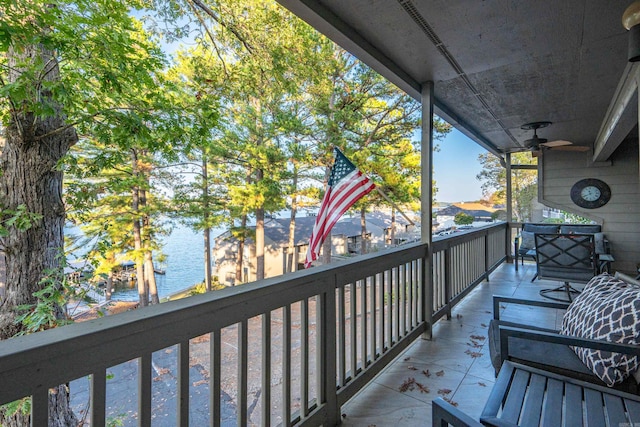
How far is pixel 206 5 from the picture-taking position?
5555mm

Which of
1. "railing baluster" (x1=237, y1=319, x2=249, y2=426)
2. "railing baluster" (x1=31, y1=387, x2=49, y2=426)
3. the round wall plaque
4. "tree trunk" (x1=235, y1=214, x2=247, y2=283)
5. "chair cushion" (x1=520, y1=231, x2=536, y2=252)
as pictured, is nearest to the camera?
"railing baluster" (x1=31, y1=387, x2=49, y2=426)

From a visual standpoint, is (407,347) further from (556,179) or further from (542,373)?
(556,179)

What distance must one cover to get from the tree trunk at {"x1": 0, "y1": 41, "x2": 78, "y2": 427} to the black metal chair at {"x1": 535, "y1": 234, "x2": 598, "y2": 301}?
6.29 m

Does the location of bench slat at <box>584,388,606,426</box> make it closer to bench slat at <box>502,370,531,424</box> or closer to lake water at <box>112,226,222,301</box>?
bench slat at <box>502,370,531,424</box>

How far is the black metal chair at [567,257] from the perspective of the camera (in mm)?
4250

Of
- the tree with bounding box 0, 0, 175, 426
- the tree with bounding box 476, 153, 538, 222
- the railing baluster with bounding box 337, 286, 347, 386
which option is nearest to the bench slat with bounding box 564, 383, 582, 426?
the railing baluster with bounding box 337, 286, 347, 386

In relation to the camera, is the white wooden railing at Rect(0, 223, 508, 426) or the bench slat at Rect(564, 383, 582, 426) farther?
the bench slat at Rect(564, 383, 582, 426)

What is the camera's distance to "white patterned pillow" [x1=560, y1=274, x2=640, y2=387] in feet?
5.15

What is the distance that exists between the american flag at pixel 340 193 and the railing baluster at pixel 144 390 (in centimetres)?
230

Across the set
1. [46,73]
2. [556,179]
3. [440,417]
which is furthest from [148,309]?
[556,179]

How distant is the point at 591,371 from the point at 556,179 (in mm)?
7184

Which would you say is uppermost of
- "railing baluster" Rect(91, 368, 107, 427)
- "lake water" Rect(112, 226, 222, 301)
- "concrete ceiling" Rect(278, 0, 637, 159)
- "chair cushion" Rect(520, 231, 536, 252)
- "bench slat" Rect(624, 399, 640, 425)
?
"concrete ceiling" Rect(278, 0, 637, 159)

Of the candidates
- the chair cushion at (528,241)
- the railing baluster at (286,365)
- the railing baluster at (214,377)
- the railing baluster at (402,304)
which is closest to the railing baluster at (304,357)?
the railing baluster at (286,365)

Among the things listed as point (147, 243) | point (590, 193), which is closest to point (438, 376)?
point (590, 193)
